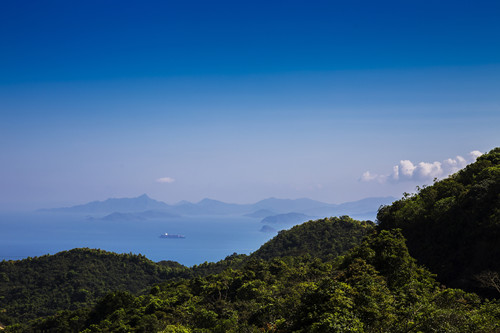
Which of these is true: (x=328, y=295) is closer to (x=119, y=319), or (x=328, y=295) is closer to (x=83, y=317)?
(x=119, y=319)

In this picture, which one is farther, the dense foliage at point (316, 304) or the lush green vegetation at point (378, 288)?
the lush green vegetation at point (378, 288)

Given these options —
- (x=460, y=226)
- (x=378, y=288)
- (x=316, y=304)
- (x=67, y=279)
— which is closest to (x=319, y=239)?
(x=460, y=226)

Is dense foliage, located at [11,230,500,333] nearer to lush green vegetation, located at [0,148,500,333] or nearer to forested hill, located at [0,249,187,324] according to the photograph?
lush green vegetation, located at [0,148,500,333]

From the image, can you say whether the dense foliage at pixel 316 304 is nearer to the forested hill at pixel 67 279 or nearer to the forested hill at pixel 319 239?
the forested hill at pixel 319 239

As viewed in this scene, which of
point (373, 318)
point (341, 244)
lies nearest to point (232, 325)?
point (373, 318)

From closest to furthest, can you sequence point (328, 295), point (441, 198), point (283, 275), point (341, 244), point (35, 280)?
point (328, 295)
point (441, 198)
point (283, 275)
point (341, 244)
point (35, 280)

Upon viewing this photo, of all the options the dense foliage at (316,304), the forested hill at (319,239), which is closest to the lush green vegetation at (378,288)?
the dense foliage at (316,304)
